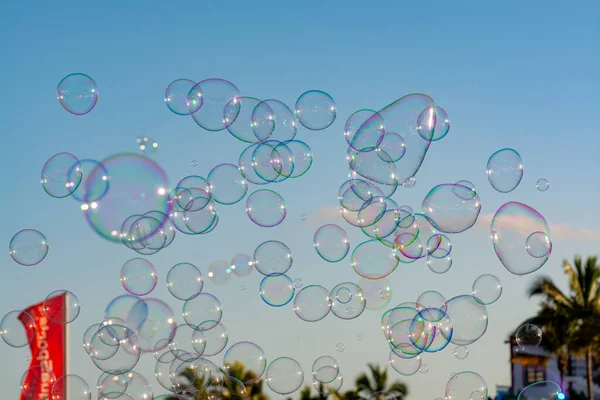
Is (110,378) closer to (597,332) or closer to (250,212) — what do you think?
(250,212)

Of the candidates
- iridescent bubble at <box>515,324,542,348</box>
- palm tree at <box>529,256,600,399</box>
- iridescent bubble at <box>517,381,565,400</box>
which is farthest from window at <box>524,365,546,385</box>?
iridescent bubble at <box>517,381,565,400</box>

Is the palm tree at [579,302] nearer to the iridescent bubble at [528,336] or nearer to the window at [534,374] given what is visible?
the window at [534,374]

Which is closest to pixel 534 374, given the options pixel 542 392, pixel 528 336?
pixel 528 336

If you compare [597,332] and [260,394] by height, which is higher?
[597,332]

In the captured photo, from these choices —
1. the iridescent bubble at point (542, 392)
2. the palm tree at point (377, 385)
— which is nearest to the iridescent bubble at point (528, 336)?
the iridescent bubble at point (542, 392)

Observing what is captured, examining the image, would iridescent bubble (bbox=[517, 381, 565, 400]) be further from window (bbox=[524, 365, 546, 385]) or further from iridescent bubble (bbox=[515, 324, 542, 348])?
window (bbox=[524, 365, 546, 385])

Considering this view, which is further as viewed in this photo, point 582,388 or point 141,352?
point 582,388

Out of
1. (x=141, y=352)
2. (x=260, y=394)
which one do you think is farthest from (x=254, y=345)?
(x=260, y=394)
